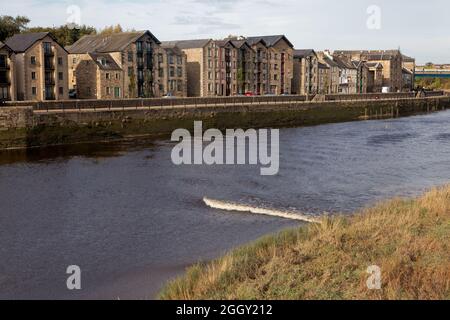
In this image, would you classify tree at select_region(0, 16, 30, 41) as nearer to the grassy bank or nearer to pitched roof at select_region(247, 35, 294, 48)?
pitched roof at select_region(247, 35, 294, 48)

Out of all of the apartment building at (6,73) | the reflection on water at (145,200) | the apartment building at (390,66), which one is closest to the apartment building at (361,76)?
the apartment building at (390,66)

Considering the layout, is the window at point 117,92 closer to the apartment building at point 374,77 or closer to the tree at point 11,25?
the tree at point 11,25

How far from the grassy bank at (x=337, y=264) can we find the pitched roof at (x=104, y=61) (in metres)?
70.0

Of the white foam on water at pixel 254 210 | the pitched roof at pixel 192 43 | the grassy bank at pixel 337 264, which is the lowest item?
the white foam on water at pixel 254 210

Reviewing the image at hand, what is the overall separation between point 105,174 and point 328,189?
1649cm

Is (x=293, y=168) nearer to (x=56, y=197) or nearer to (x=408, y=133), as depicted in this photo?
(x=56, y=197)

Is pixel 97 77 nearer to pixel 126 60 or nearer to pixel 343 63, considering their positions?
pixel 126 60

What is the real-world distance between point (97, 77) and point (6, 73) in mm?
15121

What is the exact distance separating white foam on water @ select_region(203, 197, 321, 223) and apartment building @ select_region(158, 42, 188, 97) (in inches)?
2628

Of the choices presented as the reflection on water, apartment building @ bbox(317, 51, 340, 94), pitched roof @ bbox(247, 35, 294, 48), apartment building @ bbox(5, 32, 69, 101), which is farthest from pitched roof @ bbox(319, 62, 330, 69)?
the reflection on water

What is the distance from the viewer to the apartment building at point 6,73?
73.4m

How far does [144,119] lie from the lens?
65562 millimetres

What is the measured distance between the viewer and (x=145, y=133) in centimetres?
6550
